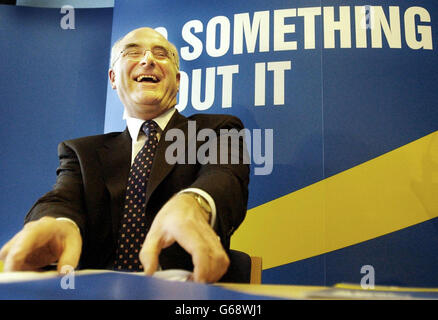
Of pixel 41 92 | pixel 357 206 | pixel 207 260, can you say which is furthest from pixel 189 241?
pixel 41 92

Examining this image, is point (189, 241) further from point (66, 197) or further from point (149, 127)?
point (149, 127)

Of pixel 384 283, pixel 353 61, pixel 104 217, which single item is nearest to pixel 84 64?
pixel 353 61

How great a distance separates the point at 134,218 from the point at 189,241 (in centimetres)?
64

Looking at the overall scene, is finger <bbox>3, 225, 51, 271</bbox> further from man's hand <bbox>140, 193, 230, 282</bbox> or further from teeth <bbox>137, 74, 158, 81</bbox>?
teeth <bbox>137, 74, 158, 81</bbox>

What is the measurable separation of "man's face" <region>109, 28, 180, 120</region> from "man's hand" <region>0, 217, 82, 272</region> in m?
0.72

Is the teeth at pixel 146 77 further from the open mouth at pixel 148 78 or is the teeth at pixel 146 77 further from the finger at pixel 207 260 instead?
the finger at pixel 207 260

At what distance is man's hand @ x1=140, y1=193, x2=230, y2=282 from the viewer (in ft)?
2.45

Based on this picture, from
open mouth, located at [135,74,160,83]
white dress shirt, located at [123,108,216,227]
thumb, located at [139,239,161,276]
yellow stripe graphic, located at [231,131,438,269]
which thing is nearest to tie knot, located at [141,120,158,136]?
white dress shirt, located at [123,108,216,227]

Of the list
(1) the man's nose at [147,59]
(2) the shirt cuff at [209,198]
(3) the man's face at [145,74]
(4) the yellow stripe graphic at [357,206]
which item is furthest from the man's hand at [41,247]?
(4) the yellow stripe graphic at [357,206]

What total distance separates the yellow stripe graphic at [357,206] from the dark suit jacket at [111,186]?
3.00ft

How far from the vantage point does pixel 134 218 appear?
1.38m

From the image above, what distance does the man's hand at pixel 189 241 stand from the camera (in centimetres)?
75

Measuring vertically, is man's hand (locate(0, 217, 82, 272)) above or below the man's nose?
below
